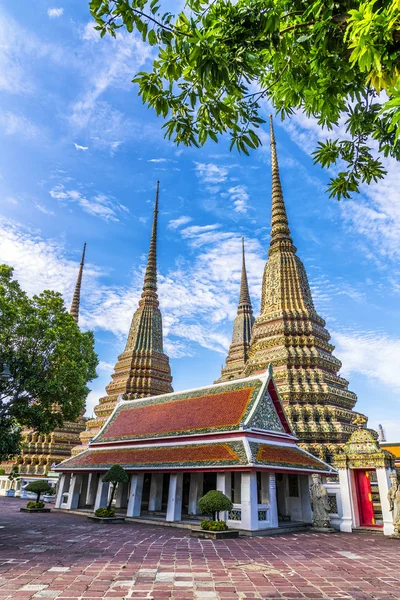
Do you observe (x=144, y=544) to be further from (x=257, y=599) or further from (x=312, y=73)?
(x=312, y=73)

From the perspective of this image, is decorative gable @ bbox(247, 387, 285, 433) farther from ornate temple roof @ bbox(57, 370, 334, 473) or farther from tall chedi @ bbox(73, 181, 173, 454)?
tall chedi @ bbox(73, 181, 173, 454)

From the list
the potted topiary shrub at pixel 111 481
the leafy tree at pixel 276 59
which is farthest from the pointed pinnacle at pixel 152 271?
the leafy tree at pixel 276 59

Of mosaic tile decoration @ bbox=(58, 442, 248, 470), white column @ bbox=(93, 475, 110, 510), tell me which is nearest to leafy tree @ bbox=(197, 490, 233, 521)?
mosaic tile decoration @ bbox=(58, 442, 248, 470)

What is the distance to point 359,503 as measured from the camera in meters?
15.2

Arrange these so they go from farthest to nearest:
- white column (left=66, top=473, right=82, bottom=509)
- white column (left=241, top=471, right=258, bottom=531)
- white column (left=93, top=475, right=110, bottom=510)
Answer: white column (left=66, top=473, right=82, bottom=509) → white column (left=93, top=475, right=110, bottom=510) → white column (left=241, top=471, right=258, bottom=531)

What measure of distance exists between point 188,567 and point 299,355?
660 inches

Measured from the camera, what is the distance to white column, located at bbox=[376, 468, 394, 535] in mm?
13359

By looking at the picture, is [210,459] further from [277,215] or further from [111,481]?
[277,215]

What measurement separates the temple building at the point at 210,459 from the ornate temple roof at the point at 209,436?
42 millimetres

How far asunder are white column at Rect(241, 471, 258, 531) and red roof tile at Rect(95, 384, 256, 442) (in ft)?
6.89

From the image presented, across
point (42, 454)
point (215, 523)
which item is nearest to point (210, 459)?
point (215, 523)

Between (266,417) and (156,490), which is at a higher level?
(266,417)

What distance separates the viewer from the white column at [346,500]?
14742mm

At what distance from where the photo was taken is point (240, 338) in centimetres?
3947
